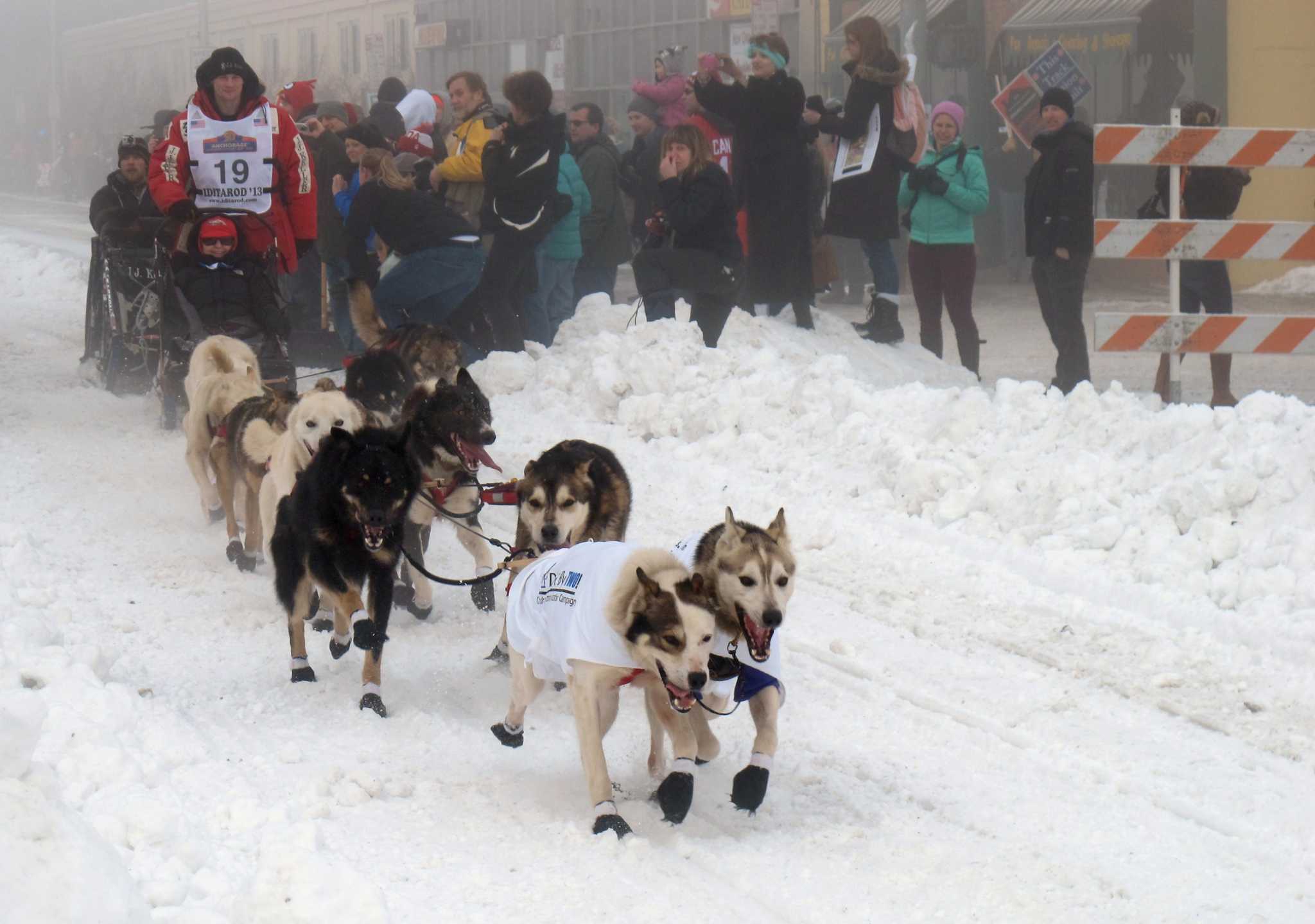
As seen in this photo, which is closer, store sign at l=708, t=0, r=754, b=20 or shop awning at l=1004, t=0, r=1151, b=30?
shop awning at l=1004, t=0, r=1151, b=30

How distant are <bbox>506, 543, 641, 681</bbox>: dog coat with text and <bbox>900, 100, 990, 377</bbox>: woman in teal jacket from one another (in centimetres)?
655

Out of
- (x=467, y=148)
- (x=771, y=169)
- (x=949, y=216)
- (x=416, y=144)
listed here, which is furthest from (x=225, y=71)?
(x=949, y=216)

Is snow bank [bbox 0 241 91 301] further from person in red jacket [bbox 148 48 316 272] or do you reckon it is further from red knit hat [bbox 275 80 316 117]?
person in red jacket [bbox 148 48 316 272]

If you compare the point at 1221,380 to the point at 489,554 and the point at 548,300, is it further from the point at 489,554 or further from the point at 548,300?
the point at 489,554

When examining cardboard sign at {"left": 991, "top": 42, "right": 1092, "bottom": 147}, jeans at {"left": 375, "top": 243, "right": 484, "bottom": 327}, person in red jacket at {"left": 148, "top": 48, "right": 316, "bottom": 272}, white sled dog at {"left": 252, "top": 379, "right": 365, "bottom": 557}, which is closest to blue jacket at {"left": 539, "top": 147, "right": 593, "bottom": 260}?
jeans at {"left": 375, "top": 243, "right": 484, "bottom": 327}

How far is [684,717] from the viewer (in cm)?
432

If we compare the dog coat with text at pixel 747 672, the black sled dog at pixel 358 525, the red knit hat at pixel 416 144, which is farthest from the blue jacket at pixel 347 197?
the dog coat with text at pixel 747 672

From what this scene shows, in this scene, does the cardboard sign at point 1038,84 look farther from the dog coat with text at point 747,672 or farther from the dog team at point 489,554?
the dog coat with text at point 747,672

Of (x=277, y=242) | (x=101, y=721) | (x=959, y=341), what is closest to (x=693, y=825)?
(x=101, y=721)

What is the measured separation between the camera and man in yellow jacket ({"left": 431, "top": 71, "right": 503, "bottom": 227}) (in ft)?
35.5

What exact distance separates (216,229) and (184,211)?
228 mm

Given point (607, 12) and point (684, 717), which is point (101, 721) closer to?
point (684, 717)

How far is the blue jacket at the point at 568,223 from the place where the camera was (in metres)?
11.0

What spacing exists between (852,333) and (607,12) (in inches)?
652
